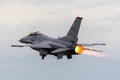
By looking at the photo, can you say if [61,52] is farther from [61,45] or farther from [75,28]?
[75,28]

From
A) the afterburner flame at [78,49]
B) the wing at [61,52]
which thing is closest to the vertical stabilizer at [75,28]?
the afterburner flame at [78,49]

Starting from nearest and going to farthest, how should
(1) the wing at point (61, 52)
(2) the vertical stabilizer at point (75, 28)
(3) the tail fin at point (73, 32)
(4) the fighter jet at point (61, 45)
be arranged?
(1) the wing at point (61, 52) → (4) the fighter jet at point (61, 45) → (3) the tail fin at point (73, 32) → (2) the vertical stabilizer at point (75, 28)

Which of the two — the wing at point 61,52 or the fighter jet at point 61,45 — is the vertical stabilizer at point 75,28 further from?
the wing at point 61,52

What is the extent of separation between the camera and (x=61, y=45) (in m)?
95.8

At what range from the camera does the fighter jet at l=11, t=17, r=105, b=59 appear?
94.4 meters

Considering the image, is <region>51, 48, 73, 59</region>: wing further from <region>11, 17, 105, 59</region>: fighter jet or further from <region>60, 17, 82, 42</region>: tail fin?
<region>60, 17, 82, 42</region>: tail fin

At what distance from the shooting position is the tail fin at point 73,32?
321ft

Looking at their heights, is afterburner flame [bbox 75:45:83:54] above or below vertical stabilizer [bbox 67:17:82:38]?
below

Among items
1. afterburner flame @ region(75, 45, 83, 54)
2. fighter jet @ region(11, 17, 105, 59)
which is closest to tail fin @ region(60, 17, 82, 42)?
fighter jet @ region(11, 17, 105, 59)

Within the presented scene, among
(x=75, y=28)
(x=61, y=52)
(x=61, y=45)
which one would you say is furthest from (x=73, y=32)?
(x=61, y=52)

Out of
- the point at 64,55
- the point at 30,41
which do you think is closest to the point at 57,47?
the point at 64,55

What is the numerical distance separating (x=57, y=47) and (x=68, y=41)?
2567 mm

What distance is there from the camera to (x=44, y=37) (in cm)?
10200

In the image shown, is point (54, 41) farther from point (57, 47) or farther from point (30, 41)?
point (30, 41)
